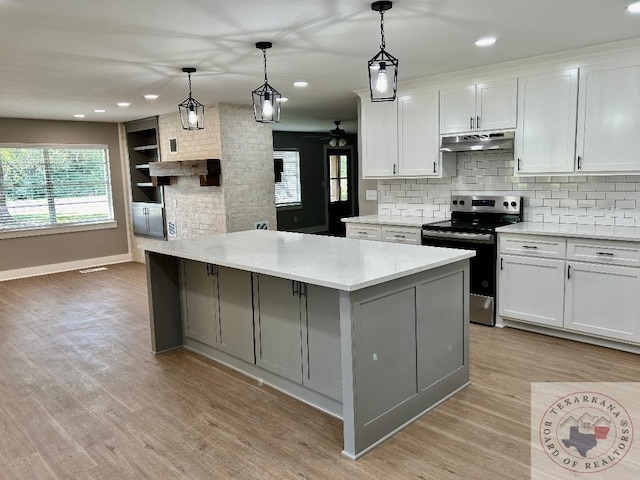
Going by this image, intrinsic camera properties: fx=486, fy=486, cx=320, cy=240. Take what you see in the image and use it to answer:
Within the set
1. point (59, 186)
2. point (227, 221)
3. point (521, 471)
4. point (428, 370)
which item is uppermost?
point (59, 186)

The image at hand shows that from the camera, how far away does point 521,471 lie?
7.34ft

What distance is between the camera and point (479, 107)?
14.8 ft

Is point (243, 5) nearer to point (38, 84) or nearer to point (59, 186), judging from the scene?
point (38, 84)

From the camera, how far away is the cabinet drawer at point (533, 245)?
12.6 feet

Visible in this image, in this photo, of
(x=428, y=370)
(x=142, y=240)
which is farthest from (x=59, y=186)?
(x=428, y=370)

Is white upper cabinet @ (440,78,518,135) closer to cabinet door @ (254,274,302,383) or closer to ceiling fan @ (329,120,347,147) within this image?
cabinet door @ (254,274,302,383)

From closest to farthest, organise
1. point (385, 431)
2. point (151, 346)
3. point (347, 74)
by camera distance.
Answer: point (385, 431), point (151, 346), point (347, 74)

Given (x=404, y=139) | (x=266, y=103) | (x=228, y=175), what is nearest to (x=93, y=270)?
(x=228, y=175)

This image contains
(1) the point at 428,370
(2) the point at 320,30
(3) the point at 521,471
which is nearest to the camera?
(3) the point at 521,471

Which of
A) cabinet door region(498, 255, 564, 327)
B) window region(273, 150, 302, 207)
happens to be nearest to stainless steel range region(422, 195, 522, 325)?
cabinet door region(498, 255, 564, 327)

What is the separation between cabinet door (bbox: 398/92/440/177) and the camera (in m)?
4.88

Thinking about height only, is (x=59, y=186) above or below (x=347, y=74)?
below

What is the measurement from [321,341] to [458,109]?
2931 mm

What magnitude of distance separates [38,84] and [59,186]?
3.22 meters
